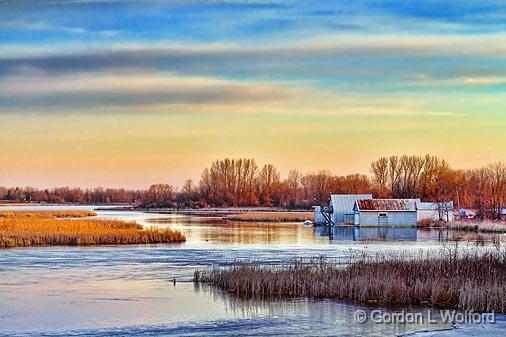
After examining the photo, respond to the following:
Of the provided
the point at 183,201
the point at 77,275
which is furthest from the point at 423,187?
the point at 77,275

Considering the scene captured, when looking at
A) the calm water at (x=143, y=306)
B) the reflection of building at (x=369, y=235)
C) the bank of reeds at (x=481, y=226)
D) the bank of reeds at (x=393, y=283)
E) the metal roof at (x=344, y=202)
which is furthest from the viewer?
the metal roof at (x=344, y=202)

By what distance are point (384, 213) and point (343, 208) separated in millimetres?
5101

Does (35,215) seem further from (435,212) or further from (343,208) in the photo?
(435,212)

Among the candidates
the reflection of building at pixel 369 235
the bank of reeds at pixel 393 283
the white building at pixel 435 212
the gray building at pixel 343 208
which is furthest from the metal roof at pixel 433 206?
the bank of reeds at pixel 393 283

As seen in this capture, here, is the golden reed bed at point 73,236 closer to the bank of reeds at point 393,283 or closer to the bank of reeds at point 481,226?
the bank of reeds at point 393,283

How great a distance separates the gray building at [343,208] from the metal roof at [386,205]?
6.39 feet

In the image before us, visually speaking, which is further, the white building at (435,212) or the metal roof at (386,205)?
the white building at (435,212)

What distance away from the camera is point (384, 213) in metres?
67.2

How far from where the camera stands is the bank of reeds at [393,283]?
17922 millimetres

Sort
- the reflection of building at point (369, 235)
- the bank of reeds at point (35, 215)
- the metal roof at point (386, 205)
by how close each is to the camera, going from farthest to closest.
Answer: the bank of reeds at point (35, 215) → the metal roof at point (386, 205) → the reflection of building at point (369, 235)

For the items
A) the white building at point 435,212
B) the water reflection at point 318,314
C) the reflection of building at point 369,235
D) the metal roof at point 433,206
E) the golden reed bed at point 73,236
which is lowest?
the water reflection at point 318,314

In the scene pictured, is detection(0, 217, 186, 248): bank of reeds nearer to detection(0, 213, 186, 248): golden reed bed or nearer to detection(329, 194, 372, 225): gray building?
detection(0, 213, 186, 248): golden reed bed

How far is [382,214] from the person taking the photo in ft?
220

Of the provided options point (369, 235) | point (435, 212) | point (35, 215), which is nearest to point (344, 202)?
point (435, 212)
